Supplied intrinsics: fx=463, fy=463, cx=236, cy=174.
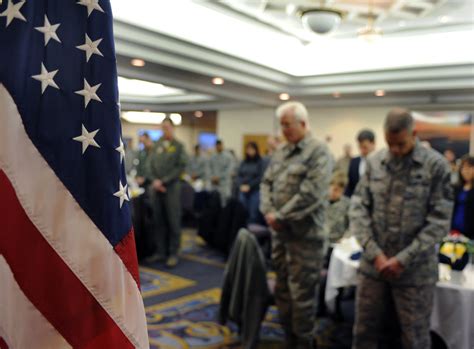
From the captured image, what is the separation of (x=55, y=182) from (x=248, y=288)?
2033 mm

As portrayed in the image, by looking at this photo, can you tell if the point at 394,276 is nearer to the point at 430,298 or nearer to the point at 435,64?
the point at 430,298

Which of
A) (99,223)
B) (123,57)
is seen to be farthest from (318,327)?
(123,57)

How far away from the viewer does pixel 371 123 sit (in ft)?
34.0

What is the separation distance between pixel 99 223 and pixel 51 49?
1.54 ft

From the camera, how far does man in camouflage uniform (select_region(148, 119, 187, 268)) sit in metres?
5.49

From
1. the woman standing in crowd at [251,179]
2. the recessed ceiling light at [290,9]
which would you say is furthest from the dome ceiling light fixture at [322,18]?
the woman standing in crowd at [251,179]

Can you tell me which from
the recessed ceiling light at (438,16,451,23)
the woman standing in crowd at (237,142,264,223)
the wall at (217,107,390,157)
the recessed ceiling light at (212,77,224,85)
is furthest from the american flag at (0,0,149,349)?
the wall at (217,107,390,157)

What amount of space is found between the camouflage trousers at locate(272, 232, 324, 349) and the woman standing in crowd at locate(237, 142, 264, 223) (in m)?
3.61

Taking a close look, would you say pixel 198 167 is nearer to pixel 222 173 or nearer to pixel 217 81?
pixel 222 173

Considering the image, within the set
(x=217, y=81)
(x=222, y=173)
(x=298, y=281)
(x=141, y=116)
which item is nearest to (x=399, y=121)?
(x=298, y=281)

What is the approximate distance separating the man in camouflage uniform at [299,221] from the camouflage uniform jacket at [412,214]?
1.63 feet

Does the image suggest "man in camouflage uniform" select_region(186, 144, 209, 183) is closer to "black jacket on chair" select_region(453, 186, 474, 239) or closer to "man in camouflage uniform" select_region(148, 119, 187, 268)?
"man in camouflage uniform" select_region(148, 119, 187, 268)

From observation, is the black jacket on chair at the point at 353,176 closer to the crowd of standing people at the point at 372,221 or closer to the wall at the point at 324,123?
the crowd of standing people at the point at 372,221

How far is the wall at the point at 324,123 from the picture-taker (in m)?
10.4
